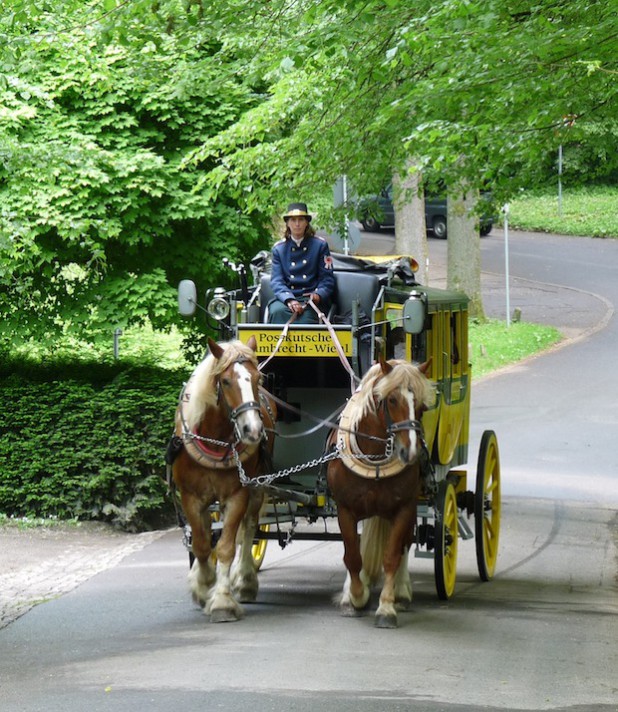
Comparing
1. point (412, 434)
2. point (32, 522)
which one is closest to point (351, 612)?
point (412, 434)

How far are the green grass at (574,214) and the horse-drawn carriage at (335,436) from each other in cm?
3658

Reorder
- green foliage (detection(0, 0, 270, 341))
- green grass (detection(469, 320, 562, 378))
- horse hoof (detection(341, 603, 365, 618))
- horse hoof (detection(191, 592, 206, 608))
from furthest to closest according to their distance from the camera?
green grass (detection(469, 320, 562, 378)) < green foliage (detection(0, 0, 270, 341)) < horse hoof (detection(191, 592, 206, 608)) < horse hoof (detection(341, 603, 365, 618))

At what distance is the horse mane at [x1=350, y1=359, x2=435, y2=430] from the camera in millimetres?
9562

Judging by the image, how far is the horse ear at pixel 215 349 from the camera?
957 cm

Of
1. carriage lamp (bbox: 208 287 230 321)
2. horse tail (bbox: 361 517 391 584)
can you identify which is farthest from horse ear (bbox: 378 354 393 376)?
carriage lamp (bbox: 208 287 230 321)

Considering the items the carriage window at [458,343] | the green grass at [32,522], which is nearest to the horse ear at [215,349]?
the carriage window at [458,343]

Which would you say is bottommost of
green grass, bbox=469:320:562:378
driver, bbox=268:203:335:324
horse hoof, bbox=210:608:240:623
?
green grass, bbox=469:320:562:378

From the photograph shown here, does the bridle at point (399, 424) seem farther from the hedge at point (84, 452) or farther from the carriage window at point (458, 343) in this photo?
the hedge at point (84, 452)

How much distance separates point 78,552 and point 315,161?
525 centimetres

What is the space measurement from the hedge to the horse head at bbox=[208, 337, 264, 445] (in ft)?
18.1

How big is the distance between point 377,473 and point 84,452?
616cm

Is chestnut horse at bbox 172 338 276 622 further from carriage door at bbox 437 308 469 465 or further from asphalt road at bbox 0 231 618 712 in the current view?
carriage door at bbox 437 308 469 465

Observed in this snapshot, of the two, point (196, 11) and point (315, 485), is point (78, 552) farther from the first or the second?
point (196, 11)

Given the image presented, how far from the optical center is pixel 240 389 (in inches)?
374
